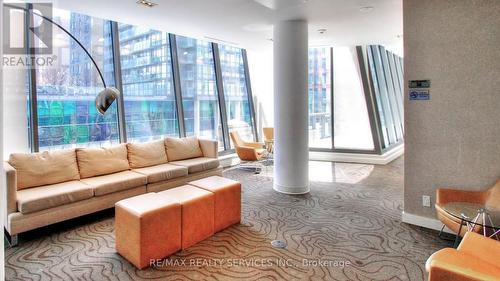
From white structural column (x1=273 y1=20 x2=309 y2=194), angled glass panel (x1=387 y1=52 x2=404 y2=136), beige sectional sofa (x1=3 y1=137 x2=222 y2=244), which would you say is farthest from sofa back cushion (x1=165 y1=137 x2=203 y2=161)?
angled glass panel (x1=387 y1=52 x2=404 y2=136)

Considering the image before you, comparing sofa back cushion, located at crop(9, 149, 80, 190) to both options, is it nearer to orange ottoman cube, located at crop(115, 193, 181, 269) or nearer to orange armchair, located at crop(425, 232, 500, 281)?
orange ottoman cube, located at crop(115, 193, 181, 269)

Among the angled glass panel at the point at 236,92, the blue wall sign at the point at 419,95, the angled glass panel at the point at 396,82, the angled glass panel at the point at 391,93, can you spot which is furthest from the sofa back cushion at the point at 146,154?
the angled glass panel at the point at 396,82

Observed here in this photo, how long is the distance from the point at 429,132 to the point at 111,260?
369 cm

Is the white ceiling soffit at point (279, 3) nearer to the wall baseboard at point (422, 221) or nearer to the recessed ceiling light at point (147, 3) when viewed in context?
the recessed ceiling light at point (147, 3)

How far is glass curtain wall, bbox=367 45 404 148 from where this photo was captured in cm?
805

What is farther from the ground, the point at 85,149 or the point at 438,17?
the point at 438,17

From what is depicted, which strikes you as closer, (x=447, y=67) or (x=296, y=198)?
(x=447, y=67)

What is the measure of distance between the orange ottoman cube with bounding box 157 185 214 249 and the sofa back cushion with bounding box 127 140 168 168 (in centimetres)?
172

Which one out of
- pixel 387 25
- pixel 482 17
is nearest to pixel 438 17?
pixel 482 17

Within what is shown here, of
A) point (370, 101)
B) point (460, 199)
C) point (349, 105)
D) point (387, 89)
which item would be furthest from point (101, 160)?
point (387, 89)

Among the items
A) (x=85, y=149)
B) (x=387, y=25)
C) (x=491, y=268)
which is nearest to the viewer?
(x=491, y=268)

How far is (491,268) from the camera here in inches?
69.4

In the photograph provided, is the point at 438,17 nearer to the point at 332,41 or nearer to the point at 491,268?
the point at 491,268

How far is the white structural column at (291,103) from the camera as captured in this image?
478cm
